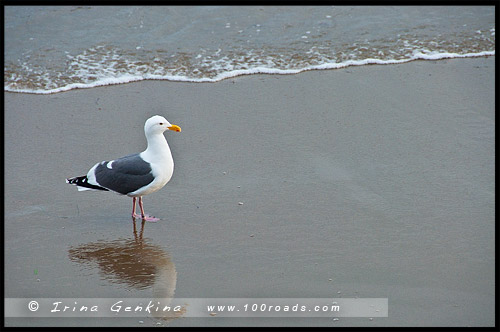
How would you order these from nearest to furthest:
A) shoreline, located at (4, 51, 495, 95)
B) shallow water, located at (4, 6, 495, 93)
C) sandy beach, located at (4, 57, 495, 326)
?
sandy beach, located at (4, 57, 495, 326)
shoreline, located at (4, 51, 495, 95)
shallow water, located at (4, 6, 495, 93)

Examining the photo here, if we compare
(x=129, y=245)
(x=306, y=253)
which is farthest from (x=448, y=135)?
(x=129, y=245)

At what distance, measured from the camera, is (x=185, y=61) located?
31.9 ft

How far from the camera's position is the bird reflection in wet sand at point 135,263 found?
4.78 meters

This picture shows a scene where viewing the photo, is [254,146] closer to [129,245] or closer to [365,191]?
[365,191]

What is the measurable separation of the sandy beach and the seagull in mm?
284

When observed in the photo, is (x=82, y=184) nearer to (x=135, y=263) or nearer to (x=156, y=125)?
(x=156, y=125)

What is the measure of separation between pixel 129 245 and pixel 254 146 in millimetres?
2188

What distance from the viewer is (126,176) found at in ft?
19.3

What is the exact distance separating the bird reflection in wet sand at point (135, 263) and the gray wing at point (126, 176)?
47 cm

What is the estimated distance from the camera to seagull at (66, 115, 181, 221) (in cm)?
585

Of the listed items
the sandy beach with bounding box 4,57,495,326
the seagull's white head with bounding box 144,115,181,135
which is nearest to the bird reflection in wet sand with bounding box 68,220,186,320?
the sandy beach with bounding box 4,57,495,326
